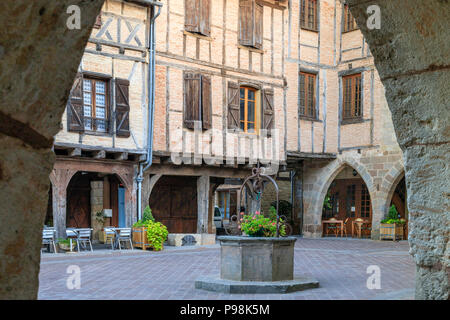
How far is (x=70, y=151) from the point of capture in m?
12.4

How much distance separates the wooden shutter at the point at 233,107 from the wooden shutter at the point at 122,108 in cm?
337

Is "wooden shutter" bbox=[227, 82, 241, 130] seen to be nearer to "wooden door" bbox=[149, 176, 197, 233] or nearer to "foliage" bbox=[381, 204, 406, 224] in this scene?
"wooden door" bbox=[149, 176, 197, 233]

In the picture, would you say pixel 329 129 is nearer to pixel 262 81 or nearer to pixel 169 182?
pixel 262 81

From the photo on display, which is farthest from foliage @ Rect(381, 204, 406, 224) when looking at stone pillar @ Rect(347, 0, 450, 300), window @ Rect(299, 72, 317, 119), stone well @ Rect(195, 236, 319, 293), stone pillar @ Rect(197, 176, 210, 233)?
stone pillar @ Rect(347, 0, 450, 300)

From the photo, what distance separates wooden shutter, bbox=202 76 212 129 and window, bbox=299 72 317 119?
436 cm

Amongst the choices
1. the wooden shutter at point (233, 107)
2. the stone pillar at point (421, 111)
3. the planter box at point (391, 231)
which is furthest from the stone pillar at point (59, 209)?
the stone pillar at point (421, 111)

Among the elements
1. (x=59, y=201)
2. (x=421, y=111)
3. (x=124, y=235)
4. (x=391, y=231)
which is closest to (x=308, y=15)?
(x=391, y=231)

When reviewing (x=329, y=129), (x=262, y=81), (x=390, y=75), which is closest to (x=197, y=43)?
(x=262, y=81)

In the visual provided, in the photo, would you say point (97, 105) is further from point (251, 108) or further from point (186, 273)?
point (186, 273)

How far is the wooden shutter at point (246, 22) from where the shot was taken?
15977 millimetres

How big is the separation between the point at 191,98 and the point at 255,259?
8251 millimetres

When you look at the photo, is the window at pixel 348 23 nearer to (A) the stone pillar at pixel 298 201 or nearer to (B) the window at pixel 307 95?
(B) the window at pixel 307 95

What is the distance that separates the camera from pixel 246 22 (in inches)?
635

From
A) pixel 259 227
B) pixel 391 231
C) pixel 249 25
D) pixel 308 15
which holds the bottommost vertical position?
pixel 391 231
